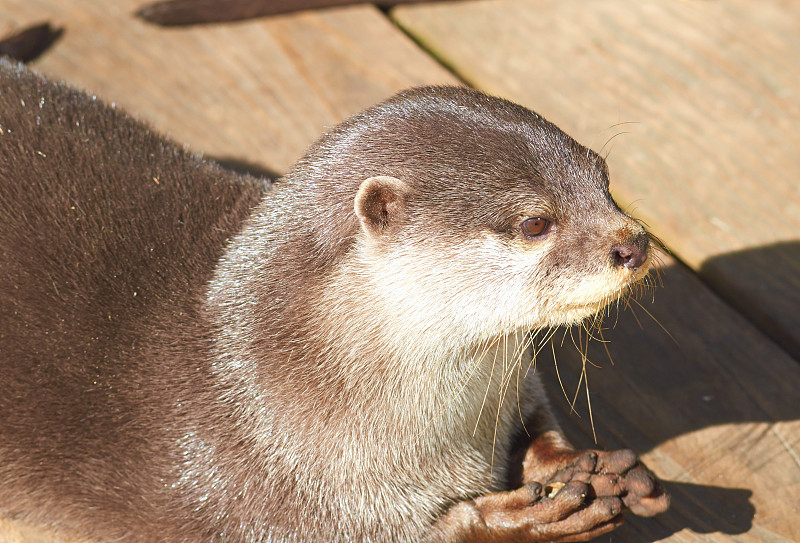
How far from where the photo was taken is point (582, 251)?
178 cm

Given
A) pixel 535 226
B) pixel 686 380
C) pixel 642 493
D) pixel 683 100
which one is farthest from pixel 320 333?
pixel 683 100

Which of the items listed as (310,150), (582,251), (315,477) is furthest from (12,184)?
(582,251)

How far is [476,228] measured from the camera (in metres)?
1.76

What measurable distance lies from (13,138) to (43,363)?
510 mm

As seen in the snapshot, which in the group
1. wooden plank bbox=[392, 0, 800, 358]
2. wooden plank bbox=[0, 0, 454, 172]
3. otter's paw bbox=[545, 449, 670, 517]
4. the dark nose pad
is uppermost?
the dark nose pad

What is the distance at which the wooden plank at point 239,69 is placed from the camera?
2.97 m

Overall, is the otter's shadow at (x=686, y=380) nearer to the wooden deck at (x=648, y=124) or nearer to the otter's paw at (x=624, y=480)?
the wooden deck at (x=648, y=124)

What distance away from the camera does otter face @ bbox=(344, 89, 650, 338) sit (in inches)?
69.0

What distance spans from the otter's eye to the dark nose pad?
0.42 feet

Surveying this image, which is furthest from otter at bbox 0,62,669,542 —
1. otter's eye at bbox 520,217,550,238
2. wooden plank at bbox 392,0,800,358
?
wooden plank at bbox 392,0,800,358

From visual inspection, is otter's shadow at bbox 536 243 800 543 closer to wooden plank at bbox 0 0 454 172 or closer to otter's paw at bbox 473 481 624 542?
otter's paw at bbox 473 481 624 542

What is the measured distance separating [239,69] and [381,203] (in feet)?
5.19

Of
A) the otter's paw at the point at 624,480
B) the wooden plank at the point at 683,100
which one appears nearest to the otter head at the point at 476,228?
the otter's paw at the point at 624,480

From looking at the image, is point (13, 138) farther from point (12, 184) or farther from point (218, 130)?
point (218, 130)
